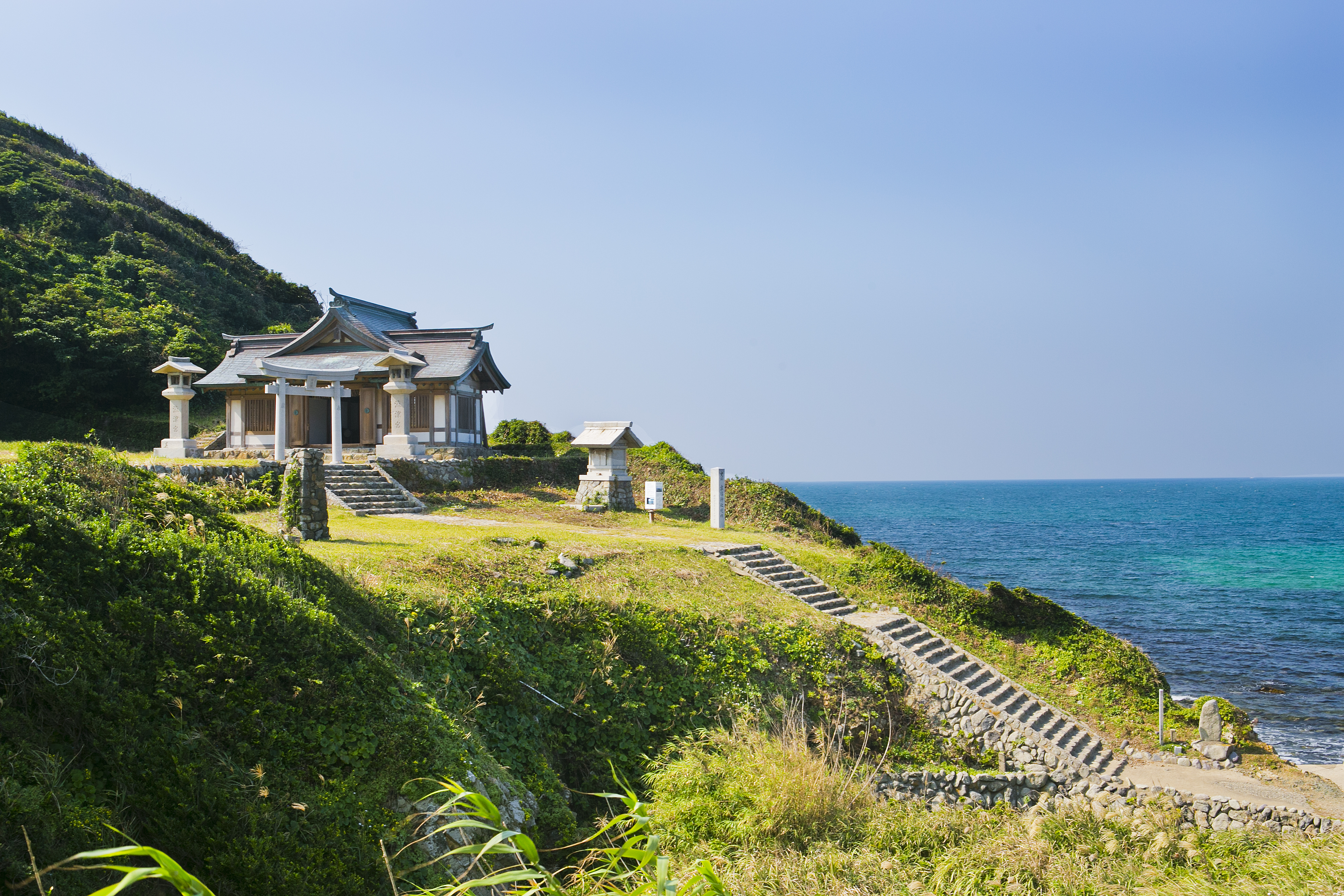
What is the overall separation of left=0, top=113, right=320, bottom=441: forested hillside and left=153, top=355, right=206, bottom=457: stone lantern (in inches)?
443

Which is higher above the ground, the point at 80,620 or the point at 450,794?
the point at 80,620

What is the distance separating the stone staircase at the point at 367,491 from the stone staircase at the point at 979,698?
9.68 meters

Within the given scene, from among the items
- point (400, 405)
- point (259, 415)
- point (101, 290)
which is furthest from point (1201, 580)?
point (101, 290)

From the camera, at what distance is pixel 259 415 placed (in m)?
32.6

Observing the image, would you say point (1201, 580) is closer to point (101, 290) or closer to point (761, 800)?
point (761, 800)

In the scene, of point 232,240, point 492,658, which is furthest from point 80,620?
point 232,240

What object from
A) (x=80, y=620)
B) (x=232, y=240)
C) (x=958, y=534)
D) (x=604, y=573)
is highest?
(x=232, y=240)

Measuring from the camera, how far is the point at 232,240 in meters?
64.1

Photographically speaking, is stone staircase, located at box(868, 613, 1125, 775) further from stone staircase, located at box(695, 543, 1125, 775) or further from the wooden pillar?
the wooden pillar

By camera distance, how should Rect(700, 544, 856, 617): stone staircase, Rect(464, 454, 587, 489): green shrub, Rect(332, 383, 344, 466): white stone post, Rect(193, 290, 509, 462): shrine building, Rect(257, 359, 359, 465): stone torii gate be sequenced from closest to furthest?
Rect(700, 544, 856, 617): stone staircase, Rect(257, 359, 359, 465): stone torii gate, Rect(332, 383, 344, 466): white stone post, Rect(464, 454, 587, 489): green shrub, Rect(193, 290, 509, 462): shrine building

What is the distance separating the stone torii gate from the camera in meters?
24.2

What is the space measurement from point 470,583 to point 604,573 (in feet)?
12.2

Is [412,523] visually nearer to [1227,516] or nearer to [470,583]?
[470,583]

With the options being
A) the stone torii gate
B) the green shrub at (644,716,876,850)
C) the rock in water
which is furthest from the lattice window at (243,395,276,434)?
the rock in water
